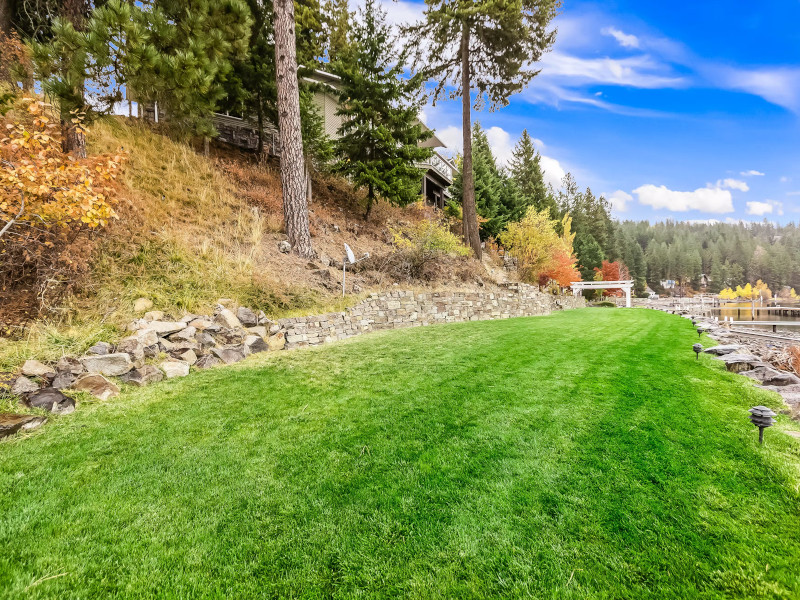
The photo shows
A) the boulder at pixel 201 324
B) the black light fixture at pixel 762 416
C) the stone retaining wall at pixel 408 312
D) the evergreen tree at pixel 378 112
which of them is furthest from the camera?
the evergreen tree at pixel 378 112

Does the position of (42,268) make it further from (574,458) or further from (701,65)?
(701,65)

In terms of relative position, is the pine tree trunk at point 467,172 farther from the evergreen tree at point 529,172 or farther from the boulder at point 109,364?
the evergreen tree at point 529,172

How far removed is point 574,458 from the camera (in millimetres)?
2615

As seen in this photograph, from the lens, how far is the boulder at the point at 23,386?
3.54 m

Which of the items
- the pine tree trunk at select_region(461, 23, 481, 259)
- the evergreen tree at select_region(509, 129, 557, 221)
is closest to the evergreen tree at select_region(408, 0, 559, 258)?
the pine tree trunk at select_region(461, 23, 481, 259)

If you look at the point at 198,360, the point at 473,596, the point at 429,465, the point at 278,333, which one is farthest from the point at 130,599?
the point at 278,333

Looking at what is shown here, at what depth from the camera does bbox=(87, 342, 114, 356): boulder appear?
4.37 m

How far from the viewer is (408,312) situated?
10.1 metres

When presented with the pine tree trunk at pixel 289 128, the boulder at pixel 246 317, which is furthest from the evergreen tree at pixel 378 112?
the boulder at pixel 246 317

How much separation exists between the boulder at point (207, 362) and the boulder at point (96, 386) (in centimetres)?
112

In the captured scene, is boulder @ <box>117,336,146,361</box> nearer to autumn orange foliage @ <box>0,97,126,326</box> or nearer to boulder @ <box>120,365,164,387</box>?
boulder @ <box>120,365,164,387</box>

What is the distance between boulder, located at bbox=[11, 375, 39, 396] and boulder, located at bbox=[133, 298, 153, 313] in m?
1.86

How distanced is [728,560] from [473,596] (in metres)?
1.27

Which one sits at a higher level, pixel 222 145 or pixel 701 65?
pixel 701 65
